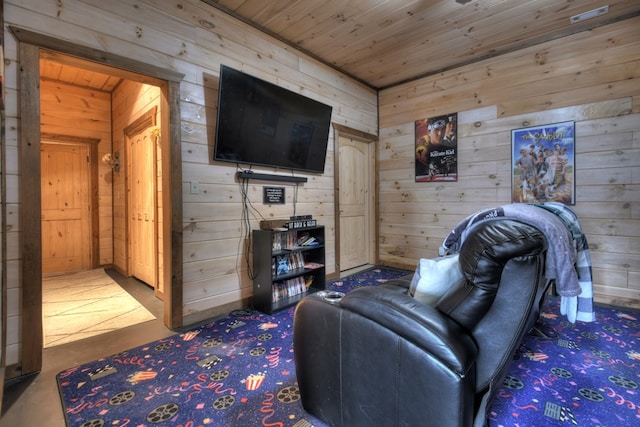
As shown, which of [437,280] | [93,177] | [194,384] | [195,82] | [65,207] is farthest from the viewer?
[93,177]

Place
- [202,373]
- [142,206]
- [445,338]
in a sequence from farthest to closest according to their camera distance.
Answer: [142,206] < [202,373] < [445,338]

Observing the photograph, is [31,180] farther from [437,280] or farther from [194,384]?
[437,280]

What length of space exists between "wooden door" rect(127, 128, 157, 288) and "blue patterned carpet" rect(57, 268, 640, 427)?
62.7 inches

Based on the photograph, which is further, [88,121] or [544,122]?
[88,121]

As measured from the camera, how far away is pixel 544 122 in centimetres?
338

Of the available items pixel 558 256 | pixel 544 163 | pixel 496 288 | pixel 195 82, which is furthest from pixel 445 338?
pixel 544 163

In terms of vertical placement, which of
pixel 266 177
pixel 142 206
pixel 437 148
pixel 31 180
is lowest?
pixel 142 206

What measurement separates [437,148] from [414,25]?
1.67 metres

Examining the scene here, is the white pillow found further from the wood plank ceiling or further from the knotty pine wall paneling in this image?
the knotty pine wall paneling

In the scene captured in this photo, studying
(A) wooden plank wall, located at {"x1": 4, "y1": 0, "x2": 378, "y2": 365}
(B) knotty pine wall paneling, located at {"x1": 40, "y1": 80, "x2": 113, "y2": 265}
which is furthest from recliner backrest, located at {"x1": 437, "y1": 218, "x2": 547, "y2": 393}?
(B) knotty pine wall paneling, located at {"x1": 40, "y1": 80, "x2": 113, "y2": 265}

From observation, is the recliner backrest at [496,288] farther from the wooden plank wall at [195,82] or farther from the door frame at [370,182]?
the door frame at [370,182]

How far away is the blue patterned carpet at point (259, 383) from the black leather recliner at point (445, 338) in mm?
522

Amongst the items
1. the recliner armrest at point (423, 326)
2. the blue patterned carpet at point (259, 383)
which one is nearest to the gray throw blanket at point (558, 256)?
the recliner armrest at point (423, 326)

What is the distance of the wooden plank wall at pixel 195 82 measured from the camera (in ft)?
6.10
